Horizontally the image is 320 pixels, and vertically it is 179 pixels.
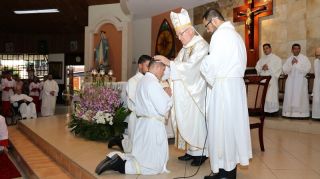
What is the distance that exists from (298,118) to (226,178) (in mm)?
4690

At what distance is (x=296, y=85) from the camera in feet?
24.4

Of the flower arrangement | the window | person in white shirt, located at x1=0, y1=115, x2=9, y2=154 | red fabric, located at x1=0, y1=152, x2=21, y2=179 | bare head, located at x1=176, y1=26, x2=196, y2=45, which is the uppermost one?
the window

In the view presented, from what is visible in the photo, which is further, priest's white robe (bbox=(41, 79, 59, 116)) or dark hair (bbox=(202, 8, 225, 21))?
priest's white robe (bbox=(41, 79, 59, 116))

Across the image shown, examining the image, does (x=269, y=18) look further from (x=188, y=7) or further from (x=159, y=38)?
(x=159, y=38)

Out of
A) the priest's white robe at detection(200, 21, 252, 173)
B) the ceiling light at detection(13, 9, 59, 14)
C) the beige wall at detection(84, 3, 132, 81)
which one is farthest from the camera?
the ceiling light at detection(13, 9, 59, 14)

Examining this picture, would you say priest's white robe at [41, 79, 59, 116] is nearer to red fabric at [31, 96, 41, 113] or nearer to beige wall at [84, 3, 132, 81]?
red fabric at [31, 96, 41, 113]

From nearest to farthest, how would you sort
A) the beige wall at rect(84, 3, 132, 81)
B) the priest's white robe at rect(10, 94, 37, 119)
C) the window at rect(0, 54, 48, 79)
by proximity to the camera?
1. the priest's white robe at rect(10, 94, 37, 119)
2. the beige wall at rect(84, 3, 132, 81)
3. the window at rect(0, 54, 48, 79)

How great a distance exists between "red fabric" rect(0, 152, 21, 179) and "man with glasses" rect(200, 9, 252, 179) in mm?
3314

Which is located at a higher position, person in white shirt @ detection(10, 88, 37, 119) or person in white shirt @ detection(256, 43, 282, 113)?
person in white shirt @ detection(256, 43, 282, 113)

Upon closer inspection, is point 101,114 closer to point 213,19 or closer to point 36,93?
point 213,19

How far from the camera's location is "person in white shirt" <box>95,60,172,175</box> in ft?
11.4

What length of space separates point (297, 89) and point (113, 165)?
5186mm

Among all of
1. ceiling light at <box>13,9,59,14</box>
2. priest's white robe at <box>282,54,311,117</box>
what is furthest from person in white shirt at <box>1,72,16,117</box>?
priest's white robe at <box>282,54,311,117</box>

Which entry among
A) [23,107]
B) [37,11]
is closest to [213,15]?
[23,107]
